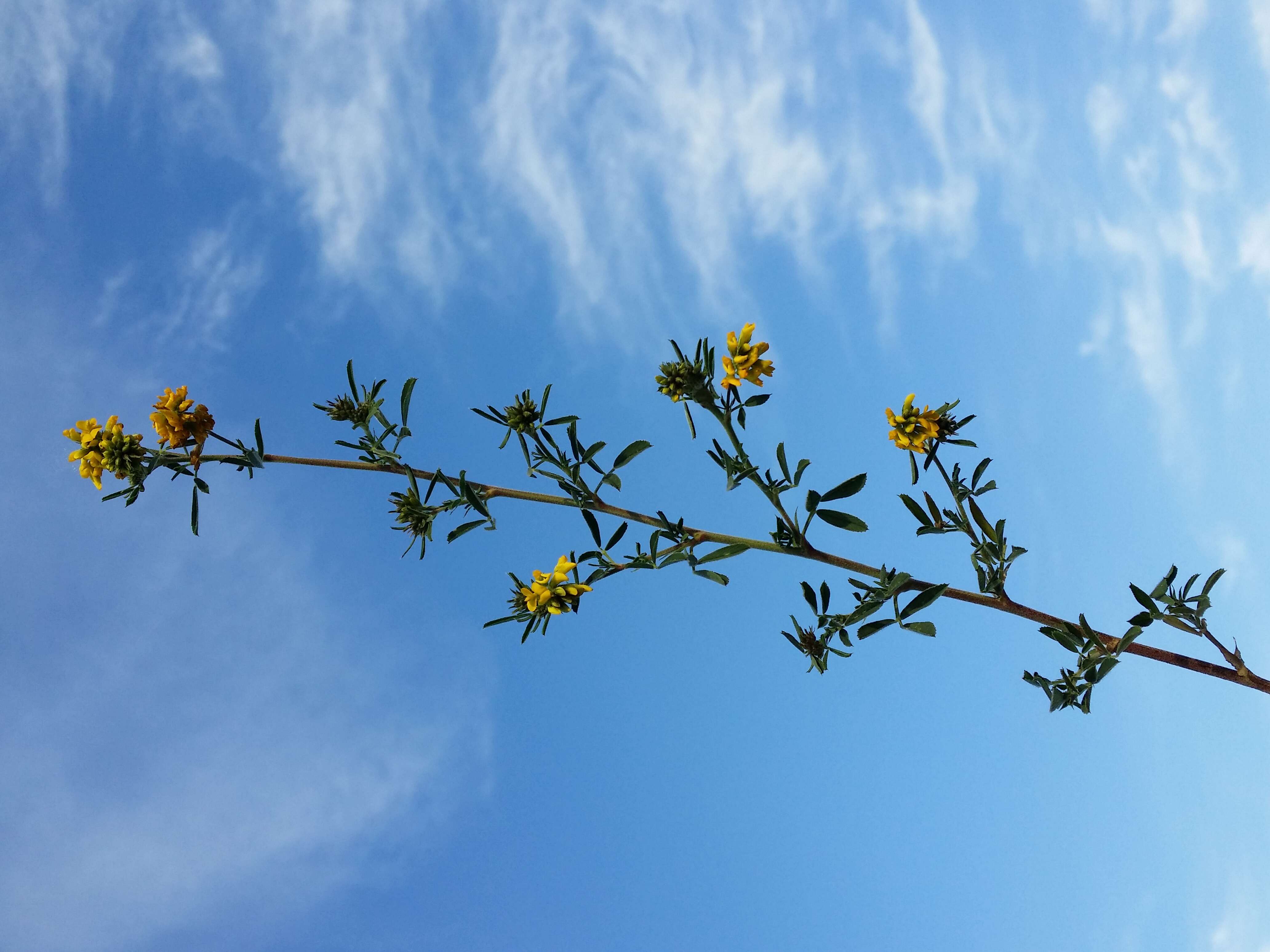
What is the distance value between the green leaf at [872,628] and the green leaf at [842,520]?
0.99 feet

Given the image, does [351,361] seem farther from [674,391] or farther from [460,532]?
[674,391]

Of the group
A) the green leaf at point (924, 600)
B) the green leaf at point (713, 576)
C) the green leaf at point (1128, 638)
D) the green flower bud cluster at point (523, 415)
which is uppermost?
the green flower bud cluster at point (523, 415)

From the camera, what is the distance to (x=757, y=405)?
2.71m

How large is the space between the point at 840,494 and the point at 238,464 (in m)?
2.10

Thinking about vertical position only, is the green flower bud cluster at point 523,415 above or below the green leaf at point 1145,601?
above

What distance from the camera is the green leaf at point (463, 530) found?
2918 millimetres

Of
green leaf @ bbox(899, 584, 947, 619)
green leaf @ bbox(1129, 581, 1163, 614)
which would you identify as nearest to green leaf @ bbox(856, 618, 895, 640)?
green leaf @ bbox(899, 584, 947, 619)

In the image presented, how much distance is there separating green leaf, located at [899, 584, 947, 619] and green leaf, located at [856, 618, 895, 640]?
43mm

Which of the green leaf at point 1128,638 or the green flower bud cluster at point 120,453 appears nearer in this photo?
the green leaf at point 1128,638

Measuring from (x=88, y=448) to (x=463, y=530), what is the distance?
1333 mm

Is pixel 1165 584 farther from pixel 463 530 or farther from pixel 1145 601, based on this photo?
pixel 463 530

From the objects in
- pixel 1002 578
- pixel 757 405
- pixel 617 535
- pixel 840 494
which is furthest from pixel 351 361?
pixel 1002 578

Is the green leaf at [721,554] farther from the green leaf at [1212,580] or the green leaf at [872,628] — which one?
the green leaf at [1212,580]

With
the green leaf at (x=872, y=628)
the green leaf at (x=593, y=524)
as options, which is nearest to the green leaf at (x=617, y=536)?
the green leaf at (x=593, y=524)
